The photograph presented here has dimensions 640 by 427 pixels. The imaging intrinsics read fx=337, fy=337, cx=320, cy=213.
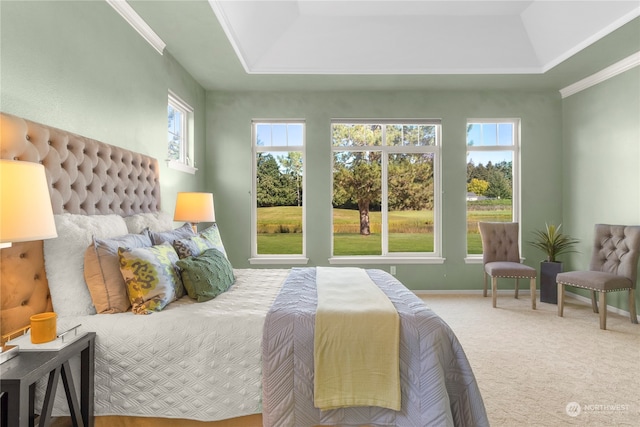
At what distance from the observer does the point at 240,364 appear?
1.57 m

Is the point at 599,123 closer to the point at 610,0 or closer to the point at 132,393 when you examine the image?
the point at 610,0

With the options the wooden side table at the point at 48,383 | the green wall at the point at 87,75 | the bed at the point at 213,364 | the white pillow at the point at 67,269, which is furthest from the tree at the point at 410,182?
the wooden side table at the point at 48,383

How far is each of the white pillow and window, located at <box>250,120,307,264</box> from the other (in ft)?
9.52

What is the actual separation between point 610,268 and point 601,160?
1321 mm

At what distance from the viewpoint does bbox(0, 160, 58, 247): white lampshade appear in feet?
3.77

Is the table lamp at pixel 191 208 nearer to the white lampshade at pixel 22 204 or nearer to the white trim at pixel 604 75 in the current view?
the white lampshade at pixel 22 204

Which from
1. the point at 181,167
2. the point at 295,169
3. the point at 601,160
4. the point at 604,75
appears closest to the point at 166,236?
the point at 181,167

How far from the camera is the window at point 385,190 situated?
15.3ft

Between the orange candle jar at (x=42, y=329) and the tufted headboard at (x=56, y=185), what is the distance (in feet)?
0.92

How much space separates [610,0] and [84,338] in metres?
4.48

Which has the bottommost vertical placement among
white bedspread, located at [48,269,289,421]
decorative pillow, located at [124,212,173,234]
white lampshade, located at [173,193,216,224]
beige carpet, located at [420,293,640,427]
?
beige carpet, located at [420,293,640,427]

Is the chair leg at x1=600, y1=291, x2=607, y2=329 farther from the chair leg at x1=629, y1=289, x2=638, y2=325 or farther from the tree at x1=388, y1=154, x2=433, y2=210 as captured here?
the tree at x1=388, y1=154, x2=433, y2=210

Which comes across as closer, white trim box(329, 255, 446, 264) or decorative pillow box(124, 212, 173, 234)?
decorative pillow box(124, 212, 173, 234)

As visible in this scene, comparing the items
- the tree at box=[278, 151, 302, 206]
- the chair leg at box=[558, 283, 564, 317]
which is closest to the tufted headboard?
A: the tree at box=[278, 151, 302, 206]
